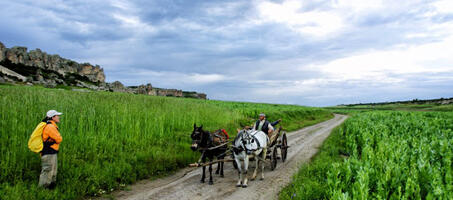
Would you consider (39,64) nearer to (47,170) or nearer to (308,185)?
(47,170)

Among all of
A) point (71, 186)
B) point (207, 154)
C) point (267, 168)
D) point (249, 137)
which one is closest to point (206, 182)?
point (207, 154)

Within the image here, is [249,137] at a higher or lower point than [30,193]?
higher

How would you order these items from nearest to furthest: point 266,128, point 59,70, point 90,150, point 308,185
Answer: point 308,185 < point 90,150 < point 266,128 < point 59,70

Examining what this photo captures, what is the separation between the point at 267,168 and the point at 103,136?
6.55m

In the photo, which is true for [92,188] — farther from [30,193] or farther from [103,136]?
[103,136]

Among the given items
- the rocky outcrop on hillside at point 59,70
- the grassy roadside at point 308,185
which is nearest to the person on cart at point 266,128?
the grassy roadside at point 308,185

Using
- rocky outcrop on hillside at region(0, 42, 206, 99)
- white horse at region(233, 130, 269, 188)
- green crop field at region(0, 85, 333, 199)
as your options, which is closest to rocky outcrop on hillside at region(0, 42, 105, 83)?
rocky outcrop on hillside at region(0, 42, 206, 99)

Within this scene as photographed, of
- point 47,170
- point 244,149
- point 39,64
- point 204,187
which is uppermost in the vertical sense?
point 39,64

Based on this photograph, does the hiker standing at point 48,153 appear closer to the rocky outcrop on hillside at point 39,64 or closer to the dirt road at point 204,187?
the dirt road at point 204,187

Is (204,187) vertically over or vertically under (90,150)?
under

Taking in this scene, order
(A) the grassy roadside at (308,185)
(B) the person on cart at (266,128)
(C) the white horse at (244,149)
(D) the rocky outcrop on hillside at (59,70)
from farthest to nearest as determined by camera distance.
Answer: (D) the rocky outcrop on hillside at (59,70) < (B) the person on cart at (266,128) < (C) the white horse at (244,149) < (A) the grassy roadside at (308,185)

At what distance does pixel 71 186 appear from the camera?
6.25 m

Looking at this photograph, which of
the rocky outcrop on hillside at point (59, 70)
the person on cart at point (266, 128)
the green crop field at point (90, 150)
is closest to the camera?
the green crop field at point (90, 150)

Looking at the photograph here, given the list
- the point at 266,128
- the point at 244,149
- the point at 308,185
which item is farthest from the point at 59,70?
the point at 308,185
